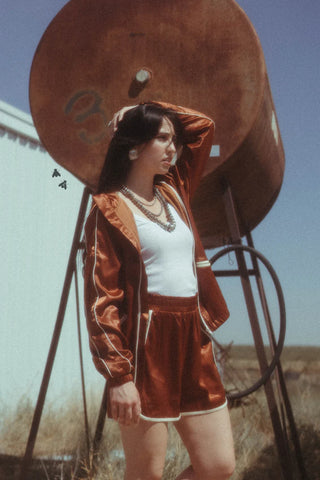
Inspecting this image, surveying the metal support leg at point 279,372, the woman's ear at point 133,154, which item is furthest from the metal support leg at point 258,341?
the woman's ear at point 133,154

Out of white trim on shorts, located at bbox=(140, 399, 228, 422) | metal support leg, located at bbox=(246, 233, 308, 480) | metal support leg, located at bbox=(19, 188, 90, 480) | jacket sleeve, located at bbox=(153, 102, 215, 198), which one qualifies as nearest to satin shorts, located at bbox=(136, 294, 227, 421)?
white trim on shorts, located at bbox=(140, 399, 228, 422)

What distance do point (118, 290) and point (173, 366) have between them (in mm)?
360

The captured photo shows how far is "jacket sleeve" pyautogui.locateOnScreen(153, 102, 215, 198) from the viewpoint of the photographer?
2551 mm

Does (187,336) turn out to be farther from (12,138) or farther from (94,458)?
(12,138)

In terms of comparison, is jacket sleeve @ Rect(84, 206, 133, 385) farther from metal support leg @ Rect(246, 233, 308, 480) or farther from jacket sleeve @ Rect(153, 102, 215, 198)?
metal support leg @ Rect(246, 233, 308, 480)

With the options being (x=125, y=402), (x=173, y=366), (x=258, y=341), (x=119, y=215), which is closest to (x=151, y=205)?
(x=119, y=215)

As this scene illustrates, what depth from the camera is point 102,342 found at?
1985 mm

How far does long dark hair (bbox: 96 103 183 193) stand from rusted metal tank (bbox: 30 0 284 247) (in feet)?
1.85

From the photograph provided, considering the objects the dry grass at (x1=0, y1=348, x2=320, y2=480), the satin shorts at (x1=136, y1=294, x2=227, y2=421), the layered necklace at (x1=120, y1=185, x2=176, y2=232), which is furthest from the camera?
the dry grass at (x1=0, y1=348, x2=320, y2=480)

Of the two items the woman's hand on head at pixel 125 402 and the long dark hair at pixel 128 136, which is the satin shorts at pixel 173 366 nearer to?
the woman's hand on head at pixel 125 402

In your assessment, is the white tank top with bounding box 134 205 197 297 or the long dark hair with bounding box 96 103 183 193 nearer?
the white tank top with bounding box 134 205 197 297

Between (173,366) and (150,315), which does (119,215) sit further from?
(173,366)

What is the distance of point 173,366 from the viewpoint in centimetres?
213

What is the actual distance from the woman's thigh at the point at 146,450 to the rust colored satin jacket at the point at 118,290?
200 mm
